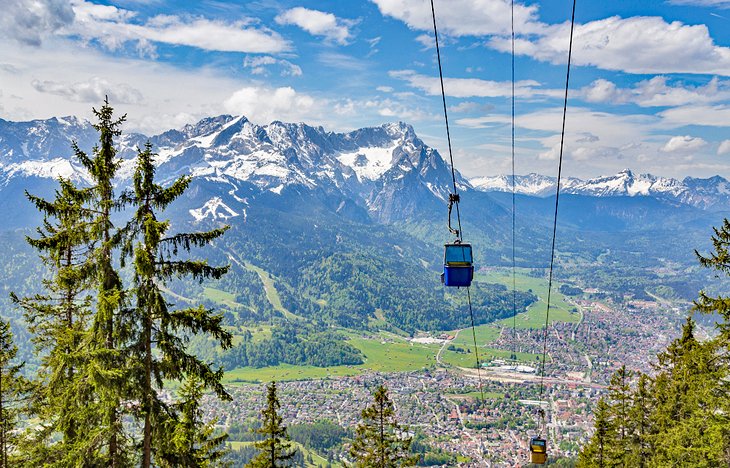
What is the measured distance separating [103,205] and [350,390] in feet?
454

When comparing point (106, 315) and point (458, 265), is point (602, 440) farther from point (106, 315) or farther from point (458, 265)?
point (106, 315)

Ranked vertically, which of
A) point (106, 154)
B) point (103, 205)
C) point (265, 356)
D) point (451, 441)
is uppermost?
point (106, 154)

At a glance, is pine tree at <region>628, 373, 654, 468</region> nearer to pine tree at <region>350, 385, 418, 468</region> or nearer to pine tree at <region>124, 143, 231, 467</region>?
pine tree at <region>350, 385, 418, 468</region>

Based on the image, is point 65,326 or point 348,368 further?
point 348,368

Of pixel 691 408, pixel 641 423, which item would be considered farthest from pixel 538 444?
pixel 641 423

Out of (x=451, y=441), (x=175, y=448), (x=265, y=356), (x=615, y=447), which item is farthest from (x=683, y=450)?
(x=265, y=356)

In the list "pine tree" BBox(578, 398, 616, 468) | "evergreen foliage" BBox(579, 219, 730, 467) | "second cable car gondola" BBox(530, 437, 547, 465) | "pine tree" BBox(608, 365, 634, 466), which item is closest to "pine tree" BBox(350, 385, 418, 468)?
"second cable car gondola" BBox(530, 437, 547, 465)

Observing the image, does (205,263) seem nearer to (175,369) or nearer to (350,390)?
(175,369)

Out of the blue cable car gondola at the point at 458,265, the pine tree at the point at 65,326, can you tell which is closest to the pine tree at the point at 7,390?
the pine tree at the point at 65,326

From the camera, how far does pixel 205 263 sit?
12.8m

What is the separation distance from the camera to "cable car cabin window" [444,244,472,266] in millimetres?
15781

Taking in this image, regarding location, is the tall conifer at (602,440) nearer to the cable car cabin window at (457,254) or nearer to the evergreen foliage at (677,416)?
the evergreen foliage at (677,416)

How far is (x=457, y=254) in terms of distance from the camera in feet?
52.4

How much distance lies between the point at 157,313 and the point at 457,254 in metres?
8.33
